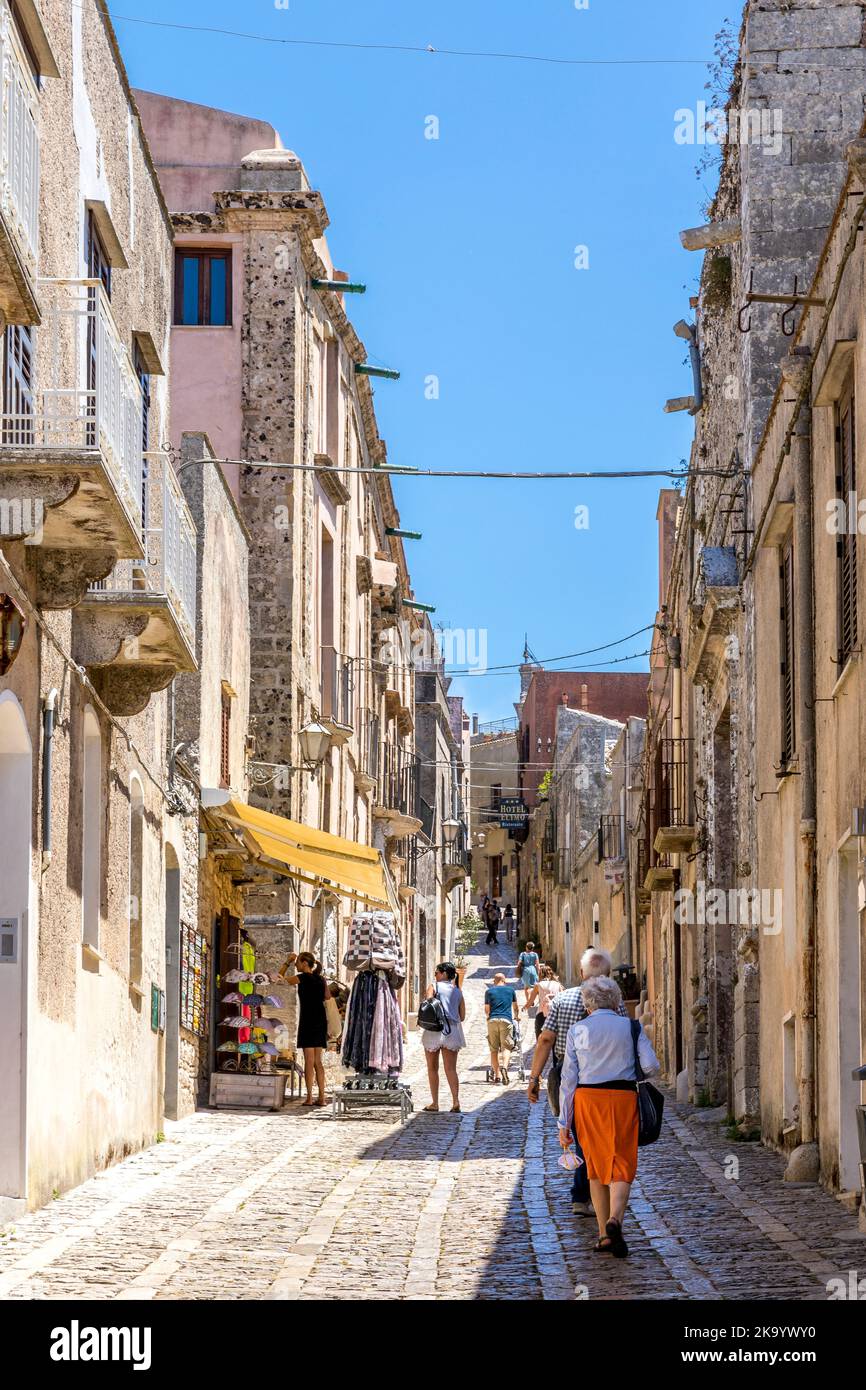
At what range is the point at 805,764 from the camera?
1435cm

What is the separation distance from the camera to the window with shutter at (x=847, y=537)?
12.8m

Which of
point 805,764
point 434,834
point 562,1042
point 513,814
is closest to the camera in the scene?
point 562,1042

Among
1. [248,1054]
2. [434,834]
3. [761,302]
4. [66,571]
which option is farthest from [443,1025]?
[434,834]

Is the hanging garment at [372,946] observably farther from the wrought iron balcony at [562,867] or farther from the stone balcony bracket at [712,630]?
the wrought iron balcony at [562,867]

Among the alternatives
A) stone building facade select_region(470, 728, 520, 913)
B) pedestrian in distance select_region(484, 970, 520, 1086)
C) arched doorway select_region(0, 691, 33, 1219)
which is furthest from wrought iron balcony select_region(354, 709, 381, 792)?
stone building facade select_region(470, 728, 520, 913)

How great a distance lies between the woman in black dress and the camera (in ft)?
67.6

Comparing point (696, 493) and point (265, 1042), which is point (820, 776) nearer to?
point (265, 1042)

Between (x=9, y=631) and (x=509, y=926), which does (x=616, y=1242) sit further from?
(x=509, y=926)

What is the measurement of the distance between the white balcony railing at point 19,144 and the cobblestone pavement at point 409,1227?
15.6 ft

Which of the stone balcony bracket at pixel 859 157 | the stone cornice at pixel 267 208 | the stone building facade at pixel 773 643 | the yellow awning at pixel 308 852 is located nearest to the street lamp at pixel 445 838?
the stone building facade at pixel 773 643

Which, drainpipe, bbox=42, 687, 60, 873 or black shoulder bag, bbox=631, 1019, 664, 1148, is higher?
drainpipe, bbox=42, 687, 60, 873

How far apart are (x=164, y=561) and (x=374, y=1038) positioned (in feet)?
21.6

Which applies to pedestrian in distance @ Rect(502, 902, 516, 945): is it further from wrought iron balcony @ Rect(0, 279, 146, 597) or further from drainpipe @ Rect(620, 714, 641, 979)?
wrought iron balcony @ Rect(0, 279, 146, 597)

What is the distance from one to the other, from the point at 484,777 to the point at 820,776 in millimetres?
83562
